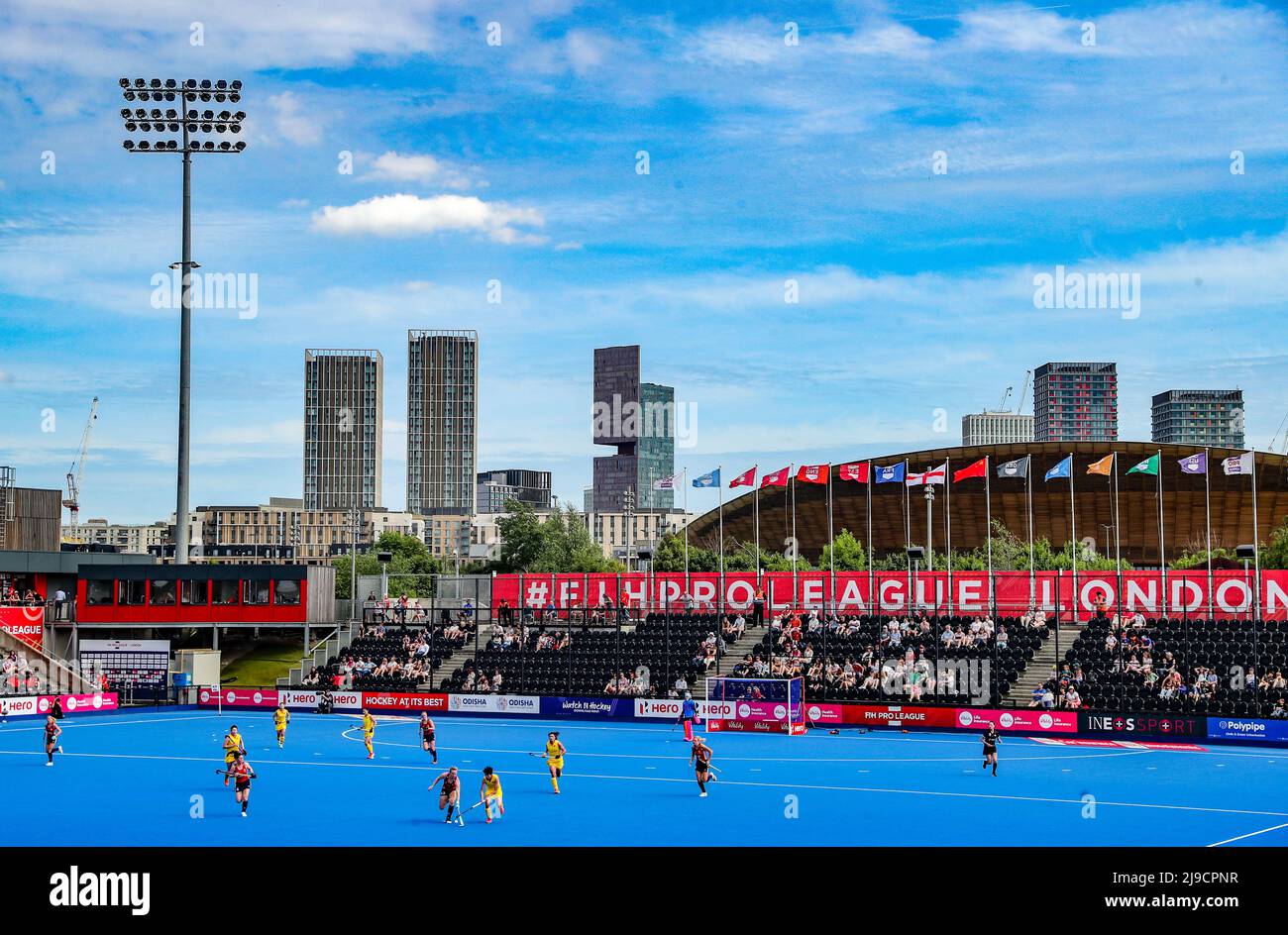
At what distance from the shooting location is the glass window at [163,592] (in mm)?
70438

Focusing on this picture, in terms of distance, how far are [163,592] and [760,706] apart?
120ft

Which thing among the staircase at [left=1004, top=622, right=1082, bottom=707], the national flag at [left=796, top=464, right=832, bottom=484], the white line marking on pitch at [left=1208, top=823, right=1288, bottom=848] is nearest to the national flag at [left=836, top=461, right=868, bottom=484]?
the national flag at [left=796, top=464, right=832, bottom=484]

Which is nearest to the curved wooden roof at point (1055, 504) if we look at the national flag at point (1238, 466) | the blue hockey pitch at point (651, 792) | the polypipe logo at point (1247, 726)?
the national flag at point (1238, 466)

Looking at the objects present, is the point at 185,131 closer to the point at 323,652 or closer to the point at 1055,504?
the point at 323,652

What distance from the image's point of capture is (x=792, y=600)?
67062 mm

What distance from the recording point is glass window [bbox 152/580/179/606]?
70438 millimetres

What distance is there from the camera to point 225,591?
70.5 meters

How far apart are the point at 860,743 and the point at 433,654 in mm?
25825
